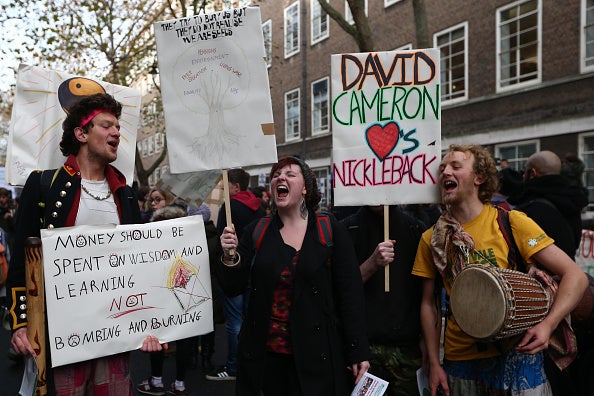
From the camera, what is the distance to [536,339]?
2309mm

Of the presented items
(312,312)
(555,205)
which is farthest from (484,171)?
Result: (555,205)

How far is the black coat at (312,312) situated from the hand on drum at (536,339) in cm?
71

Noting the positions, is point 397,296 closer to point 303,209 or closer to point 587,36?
point 303,209

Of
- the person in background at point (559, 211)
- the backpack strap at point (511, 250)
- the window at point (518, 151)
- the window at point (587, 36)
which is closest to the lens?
the backpack strap at point (511, 250)

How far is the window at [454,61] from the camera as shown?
15133 mm

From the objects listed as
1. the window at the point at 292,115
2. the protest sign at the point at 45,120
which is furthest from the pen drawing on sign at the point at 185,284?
the window at the point at 292,115

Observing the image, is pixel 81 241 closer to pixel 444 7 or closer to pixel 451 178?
pixel 451 178

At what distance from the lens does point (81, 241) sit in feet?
7.99

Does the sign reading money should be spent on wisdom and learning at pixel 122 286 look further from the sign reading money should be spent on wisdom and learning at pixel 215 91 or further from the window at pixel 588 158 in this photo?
the window at pixel 588 158

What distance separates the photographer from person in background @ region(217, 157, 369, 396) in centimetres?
252

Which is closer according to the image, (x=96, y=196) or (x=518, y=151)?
(x=96, y=196)

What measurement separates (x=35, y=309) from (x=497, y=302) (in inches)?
79.1

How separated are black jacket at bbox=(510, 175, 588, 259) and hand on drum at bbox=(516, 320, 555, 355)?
1182 mm

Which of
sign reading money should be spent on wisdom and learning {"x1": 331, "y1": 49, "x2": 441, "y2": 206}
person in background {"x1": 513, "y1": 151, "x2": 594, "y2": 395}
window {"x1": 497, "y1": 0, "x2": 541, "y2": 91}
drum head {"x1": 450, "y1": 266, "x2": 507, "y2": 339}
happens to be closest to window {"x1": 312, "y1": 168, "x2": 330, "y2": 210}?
window {"x1": 497, "y1": 0, "x2": 541, "y2": 91}
